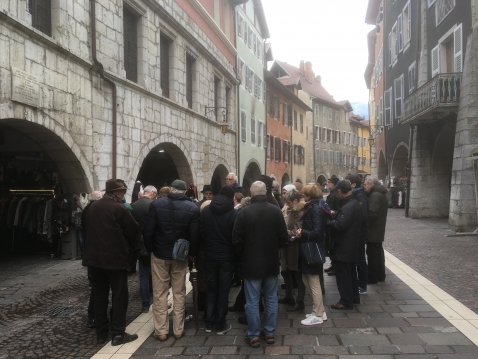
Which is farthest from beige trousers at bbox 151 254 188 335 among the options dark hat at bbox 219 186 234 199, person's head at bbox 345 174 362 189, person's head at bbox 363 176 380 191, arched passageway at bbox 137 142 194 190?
arched passageway at bbox 137 142 194 190

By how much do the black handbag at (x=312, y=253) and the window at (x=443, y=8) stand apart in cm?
1289

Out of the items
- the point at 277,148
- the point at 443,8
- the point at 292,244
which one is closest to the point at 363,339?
the point at 292,244

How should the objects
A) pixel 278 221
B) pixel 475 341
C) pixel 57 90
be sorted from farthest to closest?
pixel 57 90 → pixel 278 221 → pixel 475 341

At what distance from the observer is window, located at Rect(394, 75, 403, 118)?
72.6ft

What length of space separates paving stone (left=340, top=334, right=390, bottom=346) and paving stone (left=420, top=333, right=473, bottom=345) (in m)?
0.41

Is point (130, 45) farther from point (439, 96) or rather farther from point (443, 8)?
point (443, 8)

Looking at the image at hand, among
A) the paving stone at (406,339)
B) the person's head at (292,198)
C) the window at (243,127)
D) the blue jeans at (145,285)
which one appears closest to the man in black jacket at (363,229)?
Result: the person's head at (292,198)

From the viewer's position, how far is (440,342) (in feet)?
15.3

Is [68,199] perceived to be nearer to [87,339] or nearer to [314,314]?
[87,339]

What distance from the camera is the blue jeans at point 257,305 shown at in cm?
482

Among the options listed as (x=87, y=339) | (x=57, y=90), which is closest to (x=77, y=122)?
(x=57, y=90)

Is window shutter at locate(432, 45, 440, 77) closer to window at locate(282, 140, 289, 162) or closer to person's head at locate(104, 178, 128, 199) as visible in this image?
person's head at locate(104, 178, 128, 199)

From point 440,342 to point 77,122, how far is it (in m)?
7.61

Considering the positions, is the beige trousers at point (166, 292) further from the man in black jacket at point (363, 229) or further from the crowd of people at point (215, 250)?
the man in black jacket at point (363, 229)
